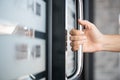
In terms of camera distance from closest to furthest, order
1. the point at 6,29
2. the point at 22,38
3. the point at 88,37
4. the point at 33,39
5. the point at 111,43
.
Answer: the point at 6,29 < the point at 22,38 < the point at 33,39 < the point at 88,37 < the point at 111,43

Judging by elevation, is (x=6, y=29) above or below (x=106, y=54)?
above

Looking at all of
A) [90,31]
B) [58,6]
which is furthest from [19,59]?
[90,31]

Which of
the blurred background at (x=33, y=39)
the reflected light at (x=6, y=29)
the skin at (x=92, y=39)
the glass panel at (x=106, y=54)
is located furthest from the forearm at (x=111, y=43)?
the glass panel at (x=106, y=54)

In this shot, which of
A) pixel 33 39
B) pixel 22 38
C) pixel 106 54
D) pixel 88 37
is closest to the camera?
pixel 22 38

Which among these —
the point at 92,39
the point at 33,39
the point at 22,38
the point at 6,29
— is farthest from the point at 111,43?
the point at 6,29

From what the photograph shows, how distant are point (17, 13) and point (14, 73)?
25 cm

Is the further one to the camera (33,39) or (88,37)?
(88,37)

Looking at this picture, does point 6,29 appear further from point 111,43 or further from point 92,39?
point 111,43

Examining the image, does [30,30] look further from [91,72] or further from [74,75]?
[91,72]

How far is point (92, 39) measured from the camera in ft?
4.59

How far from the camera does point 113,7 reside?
2430mm

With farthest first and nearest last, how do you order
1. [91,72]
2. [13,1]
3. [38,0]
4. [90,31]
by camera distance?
[91,72]
[90,31]
[38,0]
[13,1]

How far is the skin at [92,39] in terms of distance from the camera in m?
1.18

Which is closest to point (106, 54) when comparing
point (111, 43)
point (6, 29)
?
point (111, 43)
